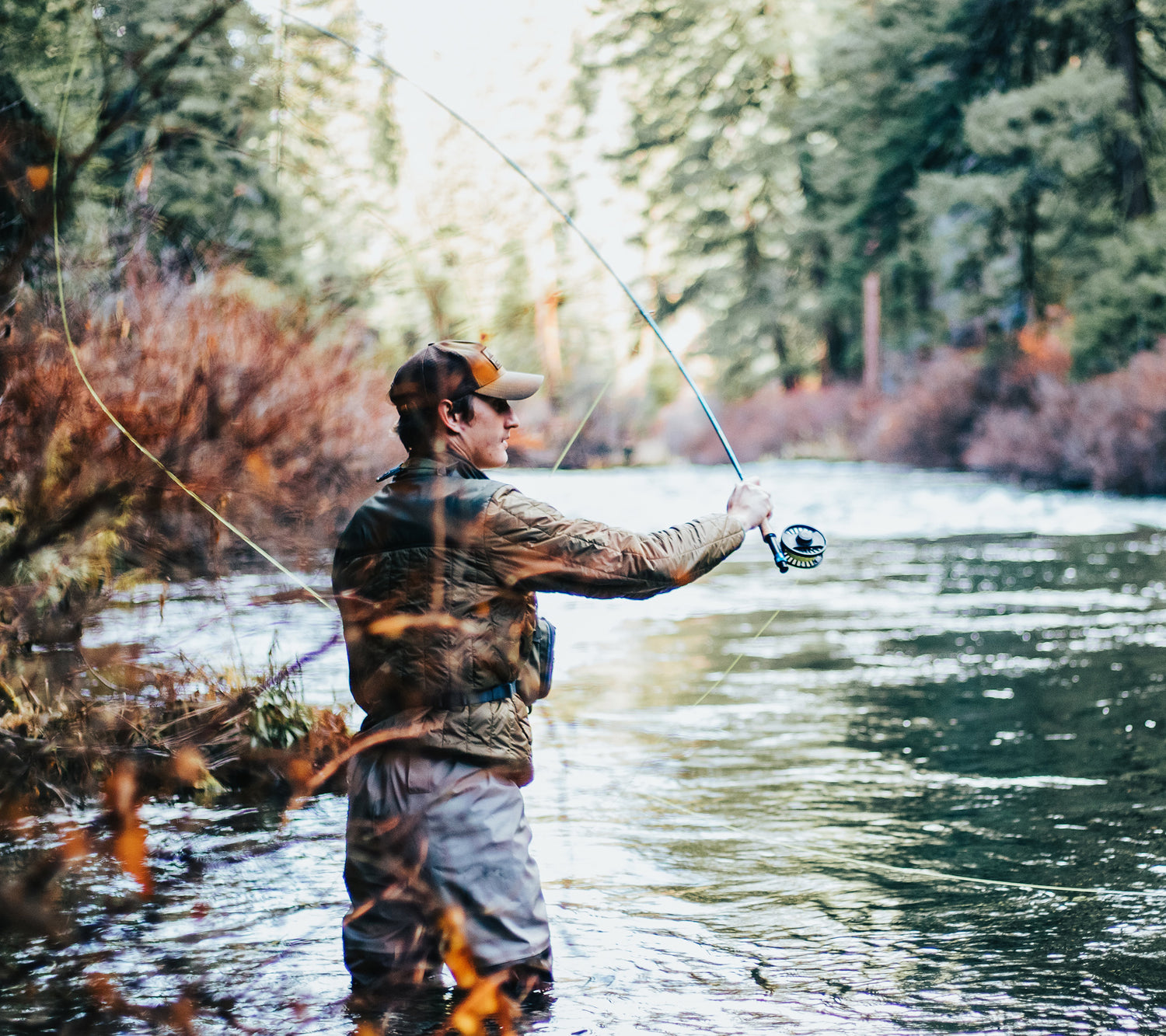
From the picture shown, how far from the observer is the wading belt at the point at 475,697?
105 inches

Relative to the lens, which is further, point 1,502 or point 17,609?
point 1,502

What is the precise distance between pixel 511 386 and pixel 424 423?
0.64 ft

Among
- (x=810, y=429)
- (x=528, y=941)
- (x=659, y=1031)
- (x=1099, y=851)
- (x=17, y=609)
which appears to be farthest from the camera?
(x=810, y=429)

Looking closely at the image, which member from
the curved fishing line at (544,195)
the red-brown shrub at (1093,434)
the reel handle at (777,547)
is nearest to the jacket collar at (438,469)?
the curved fishing line at (544,195)

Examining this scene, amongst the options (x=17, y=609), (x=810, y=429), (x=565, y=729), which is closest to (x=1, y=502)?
(x=17, y=609)

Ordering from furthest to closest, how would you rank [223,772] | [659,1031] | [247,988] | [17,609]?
[223,772], [247,988], [659,1031], [17,609]

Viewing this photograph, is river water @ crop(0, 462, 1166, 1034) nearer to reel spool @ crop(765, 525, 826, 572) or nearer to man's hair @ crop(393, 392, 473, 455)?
man's hair @ crop(393, 392, 473, 455)

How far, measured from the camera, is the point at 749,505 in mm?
3066

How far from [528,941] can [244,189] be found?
1.59m

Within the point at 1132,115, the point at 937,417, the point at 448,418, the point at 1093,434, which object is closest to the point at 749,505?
the point at 448,418

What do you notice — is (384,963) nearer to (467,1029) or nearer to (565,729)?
(467,1029)

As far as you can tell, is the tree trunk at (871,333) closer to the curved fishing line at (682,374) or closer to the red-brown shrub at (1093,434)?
the red-brown shrub at (1093,434)

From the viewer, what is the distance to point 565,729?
6.39 metres

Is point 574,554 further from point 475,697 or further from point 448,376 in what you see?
point 448,376
